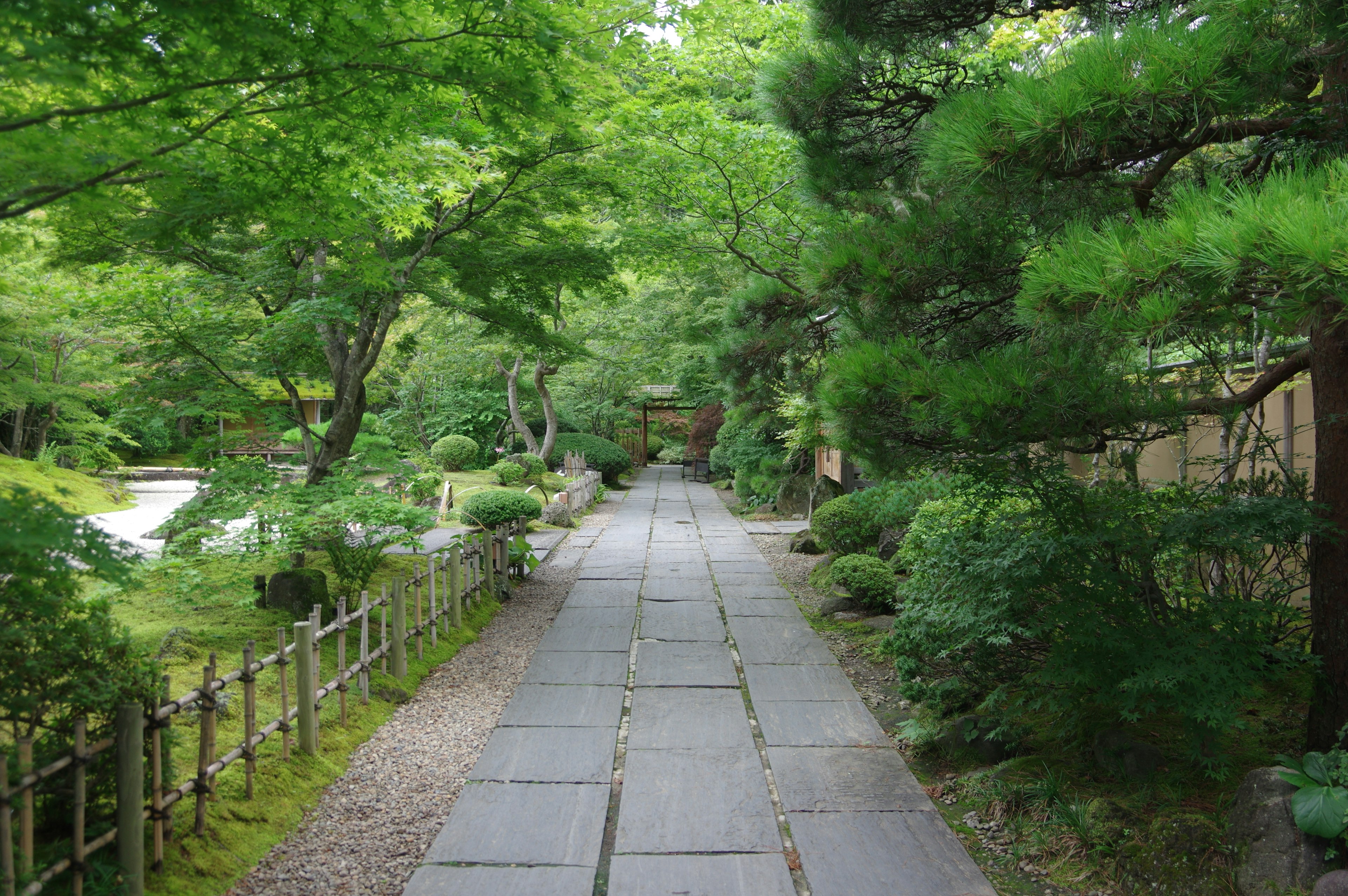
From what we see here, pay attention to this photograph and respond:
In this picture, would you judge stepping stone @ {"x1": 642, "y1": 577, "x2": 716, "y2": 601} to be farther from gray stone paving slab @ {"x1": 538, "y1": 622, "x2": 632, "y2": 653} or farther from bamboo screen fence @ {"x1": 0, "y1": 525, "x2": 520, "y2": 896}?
bamboo screen fence @ {"x1": 0, "y1": 525, "x2": 520, "y2": 896}

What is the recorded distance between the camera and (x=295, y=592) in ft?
20.3

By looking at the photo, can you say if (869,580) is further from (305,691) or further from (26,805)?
(26,805)

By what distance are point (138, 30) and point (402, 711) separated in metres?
3.97

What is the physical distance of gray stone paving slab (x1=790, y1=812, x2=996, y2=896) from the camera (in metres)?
3.03

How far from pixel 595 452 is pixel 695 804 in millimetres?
18130

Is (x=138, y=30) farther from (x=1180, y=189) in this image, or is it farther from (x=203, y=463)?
(x=203, y=463)

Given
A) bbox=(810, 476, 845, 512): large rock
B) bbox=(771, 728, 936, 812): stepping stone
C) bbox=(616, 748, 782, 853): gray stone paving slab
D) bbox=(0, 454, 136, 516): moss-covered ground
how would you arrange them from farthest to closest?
1. bbox=(810, 476, 845, 512): large rock
2. bbox=(771, 728, 936, 812): stepping stone
3. bbox=(616, 748, 782, 853): gray stone paving slab
4. bbox=(0, 454, 136, 516): moss-covered ground

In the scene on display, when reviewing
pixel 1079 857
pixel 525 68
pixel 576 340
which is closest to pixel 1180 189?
pixel 525 68

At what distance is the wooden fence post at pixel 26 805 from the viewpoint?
2.30 metres

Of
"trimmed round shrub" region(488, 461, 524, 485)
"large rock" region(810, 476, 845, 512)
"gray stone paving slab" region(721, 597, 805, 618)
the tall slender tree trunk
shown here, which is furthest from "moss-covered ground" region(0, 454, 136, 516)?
"large rock" region(810, 476, 845, 512)

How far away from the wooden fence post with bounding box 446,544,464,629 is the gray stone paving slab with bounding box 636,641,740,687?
1.52m

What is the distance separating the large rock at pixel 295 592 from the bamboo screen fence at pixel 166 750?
1.07 m

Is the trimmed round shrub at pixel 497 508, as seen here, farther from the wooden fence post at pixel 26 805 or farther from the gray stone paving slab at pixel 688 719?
the wooden fence post at pixel 26 805

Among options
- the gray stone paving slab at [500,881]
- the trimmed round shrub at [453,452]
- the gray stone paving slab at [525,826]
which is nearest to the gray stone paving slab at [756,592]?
the gray stone paving slab at [525,826]
